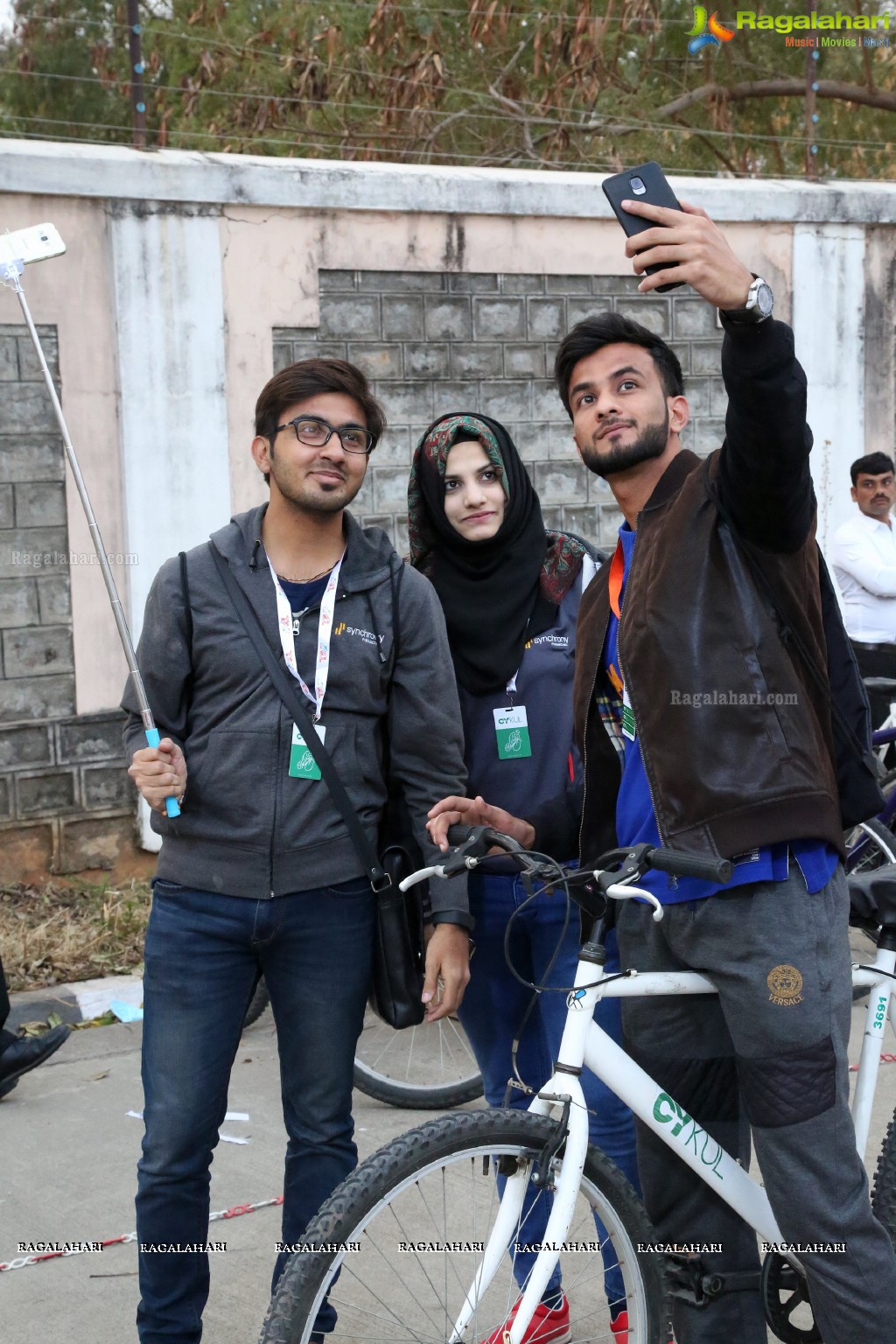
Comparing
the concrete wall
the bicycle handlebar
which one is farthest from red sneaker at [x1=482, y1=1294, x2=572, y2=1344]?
the concrete wall

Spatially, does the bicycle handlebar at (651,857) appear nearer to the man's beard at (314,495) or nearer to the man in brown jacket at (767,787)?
the man in brown jacket at (767,787)

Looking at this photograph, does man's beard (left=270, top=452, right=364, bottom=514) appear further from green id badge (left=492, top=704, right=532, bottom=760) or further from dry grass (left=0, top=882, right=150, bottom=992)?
dry grass (left=0, top=882, right=150, bottom=992)

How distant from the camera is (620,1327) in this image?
8.93 feet

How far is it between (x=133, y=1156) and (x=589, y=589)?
2.32 metres

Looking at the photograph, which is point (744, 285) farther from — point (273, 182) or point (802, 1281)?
point (273, 182)

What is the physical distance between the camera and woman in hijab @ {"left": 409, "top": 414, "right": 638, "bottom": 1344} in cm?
315

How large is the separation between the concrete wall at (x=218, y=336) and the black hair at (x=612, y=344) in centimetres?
378

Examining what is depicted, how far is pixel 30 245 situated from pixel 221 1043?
67.7 inches

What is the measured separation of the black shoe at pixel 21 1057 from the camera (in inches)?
178

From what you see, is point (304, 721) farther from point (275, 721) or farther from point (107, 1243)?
point (107, 1243)

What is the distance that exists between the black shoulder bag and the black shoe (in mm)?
2003

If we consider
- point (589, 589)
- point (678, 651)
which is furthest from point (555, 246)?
point (678, 651)

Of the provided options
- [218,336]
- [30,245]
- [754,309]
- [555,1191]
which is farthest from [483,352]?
[555,1191]

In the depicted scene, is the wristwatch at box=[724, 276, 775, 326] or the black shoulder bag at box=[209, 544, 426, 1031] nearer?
the wristwatch at box=[724, 276, 775, 326]
